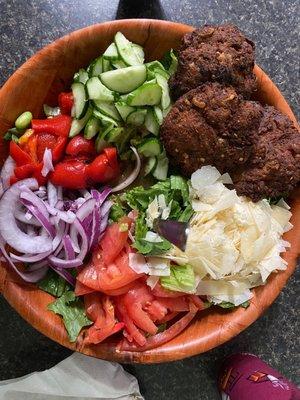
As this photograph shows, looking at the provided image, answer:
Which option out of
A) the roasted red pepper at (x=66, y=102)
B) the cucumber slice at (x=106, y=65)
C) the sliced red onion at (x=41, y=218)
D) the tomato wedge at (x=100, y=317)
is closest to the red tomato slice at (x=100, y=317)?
the tomato wedge at (x=100, y=317)

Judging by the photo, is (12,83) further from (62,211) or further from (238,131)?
(238,131)

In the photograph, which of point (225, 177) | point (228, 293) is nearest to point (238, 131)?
point (225, 177)

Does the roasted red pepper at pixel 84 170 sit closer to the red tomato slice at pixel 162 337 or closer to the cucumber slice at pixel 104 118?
the cucumber slice at pixel 104 118

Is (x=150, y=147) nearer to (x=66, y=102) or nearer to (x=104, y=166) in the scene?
(x=104, y=166)

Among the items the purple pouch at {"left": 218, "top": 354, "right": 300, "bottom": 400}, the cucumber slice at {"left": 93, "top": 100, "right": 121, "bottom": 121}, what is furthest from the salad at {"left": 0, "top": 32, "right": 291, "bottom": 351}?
the purple pouch at {"left": 218, "top": 354, "right": 300, "bottom": 400}

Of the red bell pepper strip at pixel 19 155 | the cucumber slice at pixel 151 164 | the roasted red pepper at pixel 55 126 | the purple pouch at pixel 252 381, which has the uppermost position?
the roasted red pepper at pixel 55 126

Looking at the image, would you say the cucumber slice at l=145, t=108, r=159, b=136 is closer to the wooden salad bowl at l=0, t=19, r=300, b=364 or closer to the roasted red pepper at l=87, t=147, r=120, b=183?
the roasted red pepper at l=87, t=147, r=120, b=183
